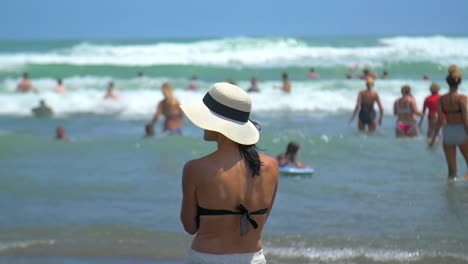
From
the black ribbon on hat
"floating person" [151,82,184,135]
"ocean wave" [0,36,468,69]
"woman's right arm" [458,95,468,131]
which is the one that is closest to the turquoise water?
"floating person" [151,82,184,135]

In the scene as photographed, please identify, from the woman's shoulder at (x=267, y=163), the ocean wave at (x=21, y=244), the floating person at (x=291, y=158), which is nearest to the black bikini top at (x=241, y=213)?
the woman's shoulder at (x=267, y=163)

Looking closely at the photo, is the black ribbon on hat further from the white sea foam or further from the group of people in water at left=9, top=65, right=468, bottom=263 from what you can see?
the white sea foam

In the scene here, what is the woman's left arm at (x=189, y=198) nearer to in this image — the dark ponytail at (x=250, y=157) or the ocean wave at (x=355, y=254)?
the dark ponytail at (x=250, y=157)

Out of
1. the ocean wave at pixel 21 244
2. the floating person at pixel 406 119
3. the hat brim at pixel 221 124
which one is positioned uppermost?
the hat brim at pixel 221 124

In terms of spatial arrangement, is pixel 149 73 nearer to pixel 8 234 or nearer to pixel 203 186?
pixel 8 234

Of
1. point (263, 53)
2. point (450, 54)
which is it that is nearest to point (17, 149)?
point (263, 53)

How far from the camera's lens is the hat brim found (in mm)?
3510

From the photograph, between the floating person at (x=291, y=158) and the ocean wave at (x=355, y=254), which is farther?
the floating person at (x=291, y=158)

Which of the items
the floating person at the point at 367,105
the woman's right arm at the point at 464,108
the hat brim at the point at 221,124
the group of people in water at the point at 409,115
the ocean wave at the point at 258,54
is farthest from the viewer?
the ocean wave at the point at 258,54

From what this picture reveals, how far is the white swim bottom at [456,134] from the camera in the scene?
30.3ft

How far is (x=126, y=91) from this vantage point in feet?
87.8

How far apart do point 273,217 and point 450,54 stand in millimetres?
35928

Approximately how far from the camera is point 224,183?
3.57 m

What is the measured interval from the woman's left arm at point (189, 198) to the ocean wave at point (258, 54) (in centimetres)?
3292
